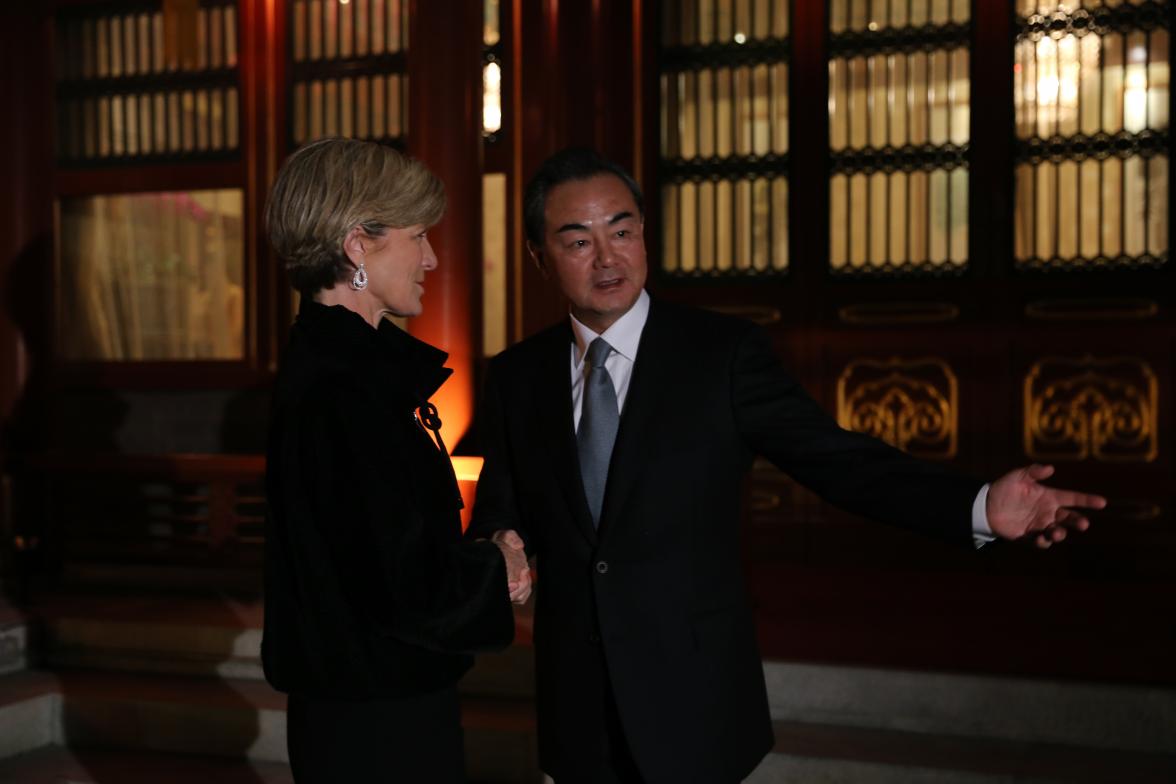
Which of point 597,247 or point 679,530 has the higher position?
point 597,247

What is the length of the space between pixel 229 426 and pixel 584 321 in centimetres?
413

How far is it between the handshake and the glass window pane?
4233 millimetres

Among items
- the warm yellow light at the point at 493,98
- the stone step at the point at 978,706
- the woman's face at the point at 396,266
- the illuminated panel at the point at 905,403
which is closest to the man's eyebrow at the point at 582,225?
the woman's face at the point at 396,266

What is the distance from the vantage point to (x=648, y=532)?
1968 mm

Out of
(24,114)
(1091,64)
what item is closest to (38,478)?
(24,114)

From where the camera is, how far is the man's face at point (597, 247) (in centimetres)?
207

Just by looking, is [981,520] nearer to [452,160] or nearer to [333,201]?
[333,201]

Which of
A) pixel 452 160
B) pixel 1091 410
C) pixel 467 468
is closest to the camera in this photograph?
pixel 467 468

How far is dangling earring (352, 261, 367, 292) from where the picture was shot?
1.77 m

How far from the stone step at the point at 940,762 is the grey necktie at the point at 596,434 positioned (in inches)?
61.7

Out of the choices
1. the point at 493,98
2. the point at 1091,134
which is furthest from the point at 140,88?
the point at 1091,134

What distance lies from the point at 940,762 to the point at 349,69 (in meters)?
4.12

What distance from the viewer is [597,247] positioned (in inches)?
82.0

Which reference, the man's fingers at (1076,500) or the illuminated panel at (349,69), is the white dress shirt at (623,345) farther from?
the illuminated panel at (349,69)
